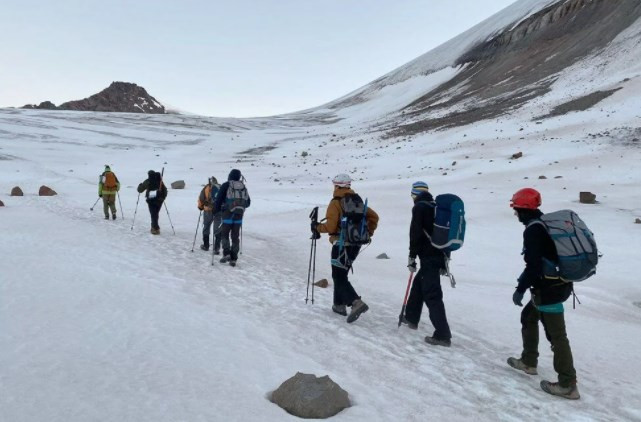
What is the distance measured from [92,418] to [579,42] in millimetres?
68855

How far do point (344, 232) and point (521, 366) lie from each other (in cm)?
300

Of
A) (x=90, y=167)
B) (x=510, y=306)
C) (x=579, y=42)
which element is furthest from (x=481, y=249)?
(x=579, y=42)

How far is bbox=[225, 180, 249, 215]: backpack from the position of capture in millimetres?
10016

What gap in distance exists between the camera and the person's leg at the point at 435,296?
626 centimetres

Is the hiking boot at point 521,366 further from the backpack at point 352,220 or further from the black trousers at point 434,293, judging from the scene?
the backpack at point 352,220

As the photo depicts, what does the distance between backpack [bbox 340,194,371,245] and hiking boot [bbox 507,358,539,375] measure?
259cm

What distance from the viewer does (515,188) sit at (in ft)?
71.2

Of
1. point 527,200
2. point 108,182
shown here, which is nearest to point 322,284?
point 527,200

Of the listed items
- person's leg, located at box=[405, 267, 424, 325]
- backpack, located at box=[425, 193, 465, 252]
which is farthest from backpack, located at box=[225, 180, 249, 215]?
backpack, located at box=[425, 193, 465, 252]

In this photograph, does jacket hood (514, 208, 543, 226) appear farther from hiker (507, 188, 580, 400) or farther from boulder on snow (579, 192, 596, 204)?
boulder on snow (579, 192, 596, 204)

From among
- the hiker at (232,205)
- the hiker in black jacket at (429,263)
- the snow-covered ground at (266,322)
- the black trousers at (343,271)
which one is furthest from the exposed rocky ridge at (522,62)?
the hiker in black jacket at (429,263)

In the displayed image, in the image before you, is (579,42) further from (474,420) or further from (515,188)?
(474,420)

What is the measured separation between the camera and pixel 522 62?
6353 centimetres

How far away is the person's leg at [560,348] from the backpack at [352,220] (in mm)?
2777
